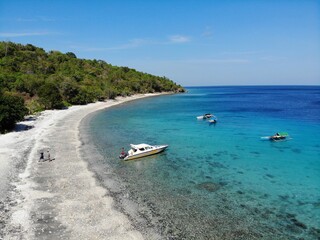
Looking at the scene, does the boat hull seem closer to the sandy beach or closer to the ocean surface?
the ocean surface

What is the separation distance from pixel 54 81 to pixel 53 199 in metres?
73.7

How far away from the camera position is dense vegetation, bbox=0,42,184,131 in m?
70.1

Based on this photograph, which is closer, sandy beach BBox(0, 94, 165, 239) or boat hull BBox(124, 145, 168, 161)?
sandy beach BBox(0, 94, 165, 239)

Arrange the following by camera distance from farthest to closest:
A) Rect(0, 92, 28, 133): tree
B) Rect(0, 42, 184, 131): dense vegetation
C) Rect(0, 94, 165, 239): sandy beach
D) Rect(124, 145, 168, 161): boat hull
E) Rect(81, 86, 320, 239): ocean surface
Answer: Rect(0, 42, 184, 131): dense vegetation → Rect(0, 92, 28, 133): tree → Rect(124, 145, 168, 161): boat hull → Rect(81, 86, 320, 239): ocean surface → Rect(0, 94, 165, 239): sandy beach

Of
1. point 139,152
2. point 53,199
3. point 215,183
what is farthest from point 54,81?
point 215,183

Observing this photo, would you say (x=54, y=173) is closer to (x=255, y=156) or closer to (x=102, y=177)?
(x=102, y=177)

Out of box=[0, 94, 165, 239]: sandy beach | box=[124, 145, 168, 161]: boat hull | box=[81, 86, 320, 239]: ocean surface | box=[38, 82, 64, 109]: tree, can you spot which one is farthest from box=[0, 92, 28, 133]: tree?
box=[38, 82, 64, 109]: tree

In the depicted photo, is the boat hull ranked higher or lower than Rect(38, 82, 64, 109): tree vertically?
lower

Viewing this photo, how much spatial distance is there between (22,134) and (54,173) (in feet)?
62.7

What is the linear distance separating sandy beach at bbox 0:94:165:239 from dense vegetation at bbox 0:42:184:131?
14.0m

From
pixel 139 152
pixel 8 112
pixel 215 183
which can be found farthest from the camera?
pixel 8 112

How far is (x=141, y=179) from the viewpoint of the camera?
26.6m

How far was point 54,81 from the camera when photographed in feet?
291

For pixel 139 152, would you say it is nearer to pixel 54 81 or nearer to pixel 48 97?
pixel 48 97
